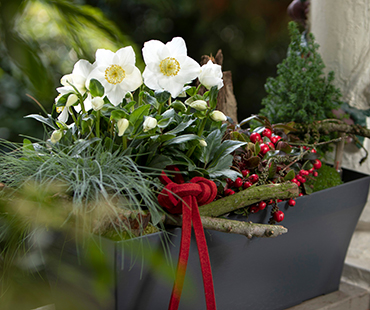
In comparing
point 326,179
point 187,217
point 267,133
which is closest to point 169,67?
point 187,217

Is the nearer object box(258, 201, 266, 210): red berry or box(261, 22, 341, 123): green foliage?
box(258, 201, 266, 210): red berry

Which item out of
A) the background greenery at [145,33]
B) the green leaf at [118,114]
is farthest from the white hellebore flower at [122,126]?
the background greenery at [145,33]

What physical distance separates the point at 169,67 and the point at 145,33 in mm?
1475

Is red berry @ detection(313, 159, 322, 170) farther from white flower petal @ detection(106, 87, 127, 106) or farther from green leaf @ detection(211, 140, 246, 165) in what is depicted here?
white flower petal @ detection(106, 87, 127, 106)

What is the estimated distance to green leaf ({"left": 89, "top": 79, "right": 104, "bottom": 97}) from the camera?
0.52 metres

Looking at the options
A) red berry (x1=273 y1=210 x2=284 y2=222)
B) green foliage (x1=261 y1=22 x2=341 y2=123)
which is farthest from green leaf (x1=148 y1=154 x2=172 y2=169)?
green foliage (x1=261 y1=22 x2=341 y2=123)

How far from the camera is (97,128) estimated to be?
556mm

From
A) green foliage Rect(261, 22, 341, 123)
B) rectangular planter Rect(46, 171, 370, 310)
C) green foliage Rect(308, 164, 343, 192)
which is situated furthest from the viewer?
green foliage Rect(261, 22, 341, 123)

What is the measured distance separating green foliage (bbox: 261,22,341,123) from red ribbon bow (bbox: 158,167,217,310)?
1.65ft

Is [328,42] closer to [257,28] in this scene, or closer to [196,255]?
[196,255]

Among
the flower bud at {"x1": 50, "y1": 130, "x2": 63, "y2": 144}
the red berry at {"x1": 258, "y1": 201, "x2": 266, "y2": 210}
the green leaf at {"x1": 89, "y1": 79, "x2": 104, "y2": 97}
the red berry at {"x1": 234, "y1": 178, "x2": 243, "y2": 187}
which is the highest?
the green leaf at {"x1": 89, "y1": 79, "x2": 104, "y2": 97}

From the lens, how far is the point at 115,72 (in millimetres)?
532

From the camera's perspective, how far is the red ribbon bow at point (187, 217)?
1.69ft

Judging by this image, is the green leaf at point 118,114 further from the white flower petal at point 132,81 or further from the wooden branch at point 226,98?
the wooden branch at point 226,98
